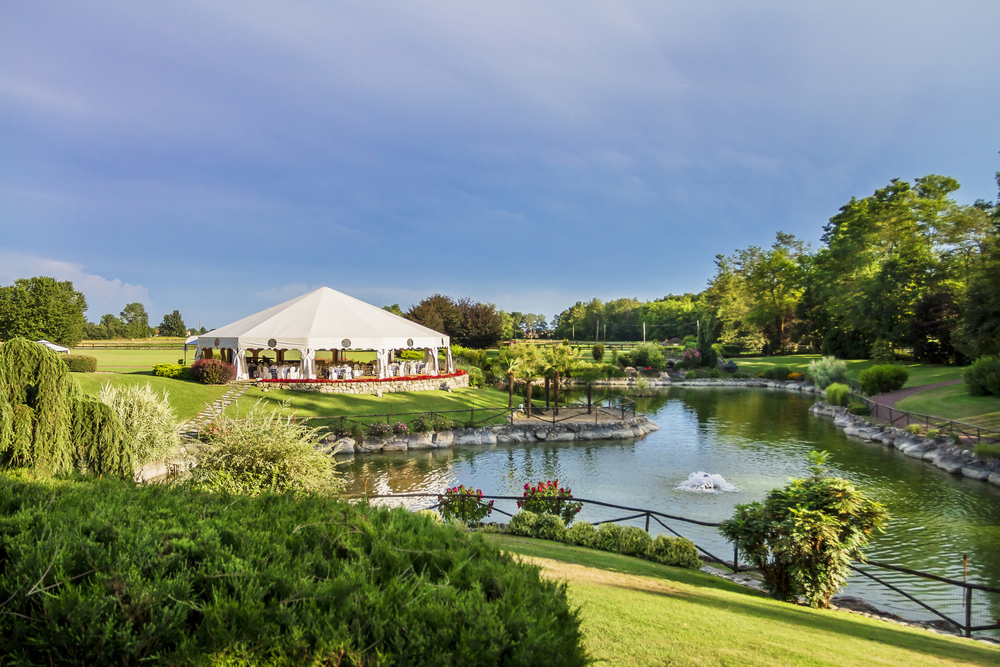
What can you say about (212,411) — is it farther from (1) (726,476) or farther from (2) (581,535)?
(1) (726,476)

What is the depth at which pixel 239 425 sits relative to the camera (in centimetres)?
895

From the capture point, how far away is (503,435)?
19797 millimetres

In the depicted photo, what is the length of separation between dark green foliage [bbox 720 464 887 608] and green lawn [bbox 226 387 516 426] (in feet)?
50.1

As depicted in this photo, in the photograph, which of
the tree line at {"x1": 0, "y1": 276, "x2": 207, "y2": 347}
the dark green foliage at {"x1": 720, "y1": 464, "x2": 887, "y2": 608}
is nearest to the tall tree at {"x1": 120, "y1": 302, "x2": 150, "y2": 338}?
the tree line at {"x1": 0, "y1": 276, "x2": 207, "y2": 347}

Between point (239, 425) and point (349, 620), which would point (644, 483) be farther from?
point (349, 620)

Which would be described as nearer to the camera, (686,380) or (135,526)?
(135,526)

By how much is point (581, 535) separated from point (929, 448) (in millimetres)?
15534

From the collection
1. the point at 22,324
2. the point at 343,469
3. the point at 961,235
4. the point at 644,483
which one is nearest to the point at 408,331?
the point at 343,469

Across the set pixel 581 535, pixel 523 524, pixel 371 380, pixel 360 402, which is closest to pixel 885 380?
pixel 371 380

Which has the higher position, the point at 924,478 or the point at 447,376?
the point at 447,376

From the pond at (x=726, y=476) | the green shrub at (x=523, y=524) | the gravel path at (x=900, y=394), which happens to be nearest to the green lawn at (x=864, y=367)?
the gravel path at (x=900, y=394)

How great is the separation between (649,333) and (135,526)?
8638 centimetres

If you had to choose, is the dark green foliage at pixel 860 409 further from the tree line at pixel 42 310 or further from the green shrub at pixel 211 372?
the tree line at pixel 42 310

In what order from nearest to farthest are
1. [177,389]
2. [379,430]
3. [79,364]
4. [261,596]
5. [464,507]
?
[261,596], [464,507], [379,430], [177,389], [79,364]
